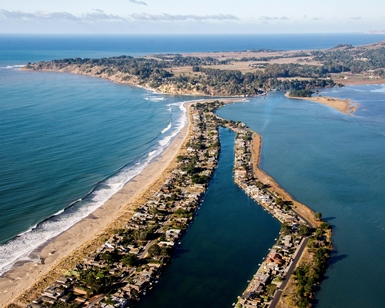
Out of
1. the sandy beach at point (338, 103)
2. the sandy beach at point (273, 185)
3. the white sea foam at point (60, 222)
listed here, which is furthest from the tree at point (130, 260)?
the sandy beach at point (338, 103)

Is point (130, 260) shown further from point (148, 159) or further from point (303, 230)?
point (148, 159)

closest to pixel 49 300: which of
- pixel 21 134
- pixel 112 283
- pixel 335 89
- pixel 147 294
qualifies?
pixel 112 283

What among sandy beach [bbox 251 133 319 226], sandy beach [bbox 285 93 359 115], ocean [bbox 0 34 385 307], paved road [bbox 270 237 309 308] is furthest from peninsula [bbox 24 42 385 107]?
paved road [bbox 270 237 309 308]

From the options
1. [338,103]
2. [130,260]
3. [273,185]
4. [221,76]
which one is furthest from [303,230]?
[221,76]

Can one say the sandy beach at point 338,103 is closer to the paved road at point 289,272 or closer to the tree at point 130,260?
the paved road at point 289,272

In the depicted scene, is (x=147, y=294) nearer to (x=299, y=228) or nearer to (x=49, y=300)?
(x=49, y=300)

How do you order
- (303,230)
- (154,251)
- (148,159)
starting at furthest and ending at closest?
(148,159), (303,230), (154,251)

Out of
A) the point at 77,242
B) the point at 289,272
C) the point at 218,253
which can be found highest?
the point at 77,242
